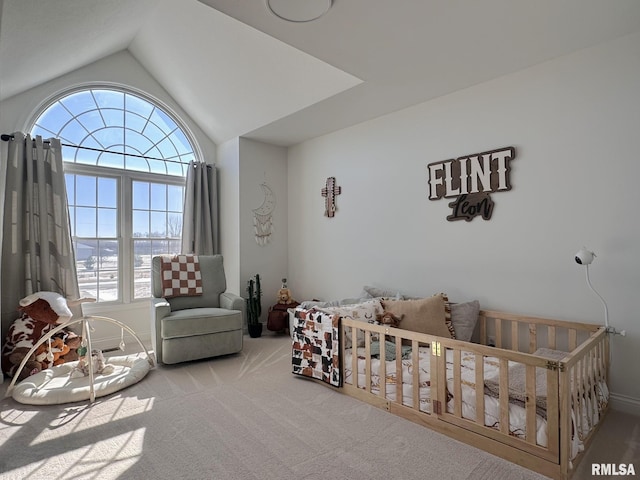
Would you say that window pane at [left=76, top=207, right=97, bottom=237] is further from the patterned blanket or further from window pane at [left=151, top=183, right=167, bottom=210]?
the patterned blanket

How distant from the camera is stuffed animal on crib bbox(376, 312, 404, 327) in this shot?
288 cm

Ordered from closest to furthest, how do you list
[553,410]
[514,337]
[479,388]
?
[553,410] < [479,388] < [514,337]

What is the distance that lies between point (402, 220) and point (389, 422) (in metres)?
1.91

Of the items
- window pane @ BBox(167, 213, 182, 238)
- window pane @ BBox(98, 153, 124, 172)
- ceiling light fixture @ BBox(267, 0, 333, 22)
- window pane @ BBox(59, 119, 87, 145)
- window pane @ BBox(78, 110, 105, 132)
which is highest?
window pane @ BBox(78, 110, 105, 132)

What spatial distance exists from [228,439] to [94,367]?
1.52m

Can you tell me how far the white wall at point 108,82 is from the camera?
11.9 ft

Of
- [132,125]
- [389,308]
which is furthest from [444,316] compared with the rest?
[132,125]

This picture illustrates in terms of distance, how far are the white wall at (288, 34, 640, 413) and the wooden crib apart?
24 cm

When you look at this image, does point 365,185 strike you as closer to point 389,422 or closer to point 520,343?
point 520,343

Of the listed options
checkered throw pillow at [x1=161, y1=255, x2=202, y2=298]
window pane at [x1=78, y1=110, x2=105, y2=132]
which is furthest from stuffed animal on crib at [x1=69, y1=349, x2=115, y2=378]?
window pane at [x1=78, y1=110, x2=105, y2=132]

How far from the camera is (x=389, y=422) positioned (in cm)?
233

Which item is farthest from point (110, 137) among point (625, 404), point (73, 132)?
point (625, 404)

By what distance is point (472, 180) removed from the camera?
313 centimetres

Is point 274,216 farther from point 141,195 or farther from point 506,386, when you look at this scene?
point 506,386
